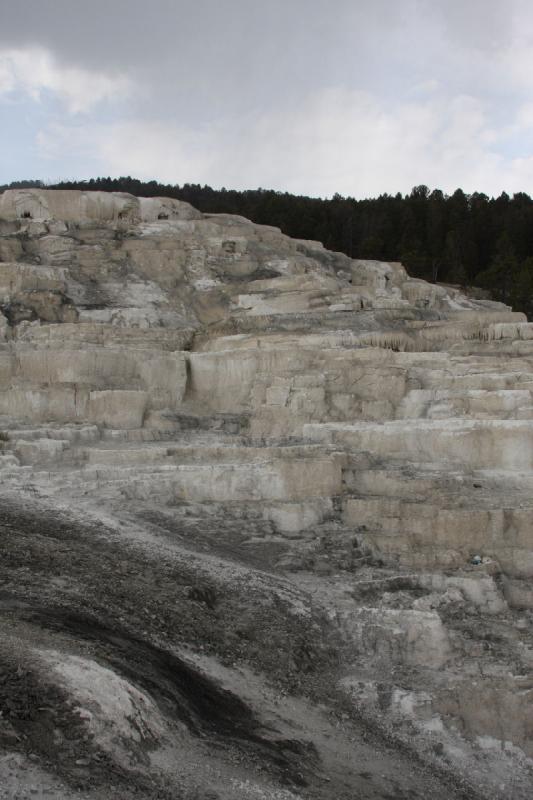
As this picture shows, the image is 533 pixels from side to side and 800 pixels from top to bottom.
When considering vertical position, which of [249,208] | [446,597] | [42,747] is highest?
[249,208]

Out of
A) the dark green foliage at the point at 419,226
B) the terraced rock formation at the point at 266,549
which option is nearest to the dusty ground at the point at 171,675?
the terraced rock formation at the point at 266,549

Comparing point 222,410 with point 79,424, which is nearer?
point 79,424

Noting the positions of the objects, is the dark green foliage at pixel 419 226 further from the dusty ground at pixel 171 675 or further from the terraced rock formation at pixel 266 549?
the dusty ground at pixel 171 675

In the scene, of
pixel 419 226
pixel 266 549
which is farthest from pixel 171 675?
pixel 419 226

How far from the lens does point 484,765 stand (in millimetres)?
6363

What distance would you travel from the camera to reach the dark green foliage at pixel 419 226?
3462 cm

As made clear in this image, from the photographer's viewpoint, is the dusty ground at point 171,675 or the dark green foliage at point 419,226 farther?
the dark green foliage at point 419,226

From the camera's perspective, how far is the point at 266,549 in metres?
9.83

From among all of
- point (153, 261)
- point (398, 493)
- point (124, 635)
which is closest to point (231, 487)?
point (398, 493)

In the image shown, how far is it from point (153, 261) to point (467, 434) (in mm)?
13923

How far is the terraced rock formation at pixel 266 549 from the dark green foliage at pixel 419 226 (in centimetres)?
1489

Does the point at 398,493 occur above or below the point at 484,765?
above

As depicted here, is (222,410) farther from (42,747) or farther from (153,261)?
(42,747)

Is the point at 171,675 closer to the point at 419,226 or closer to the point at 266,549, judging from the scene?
the point at 266,549
